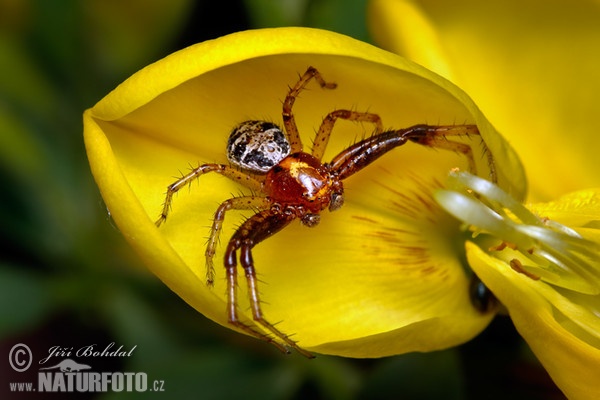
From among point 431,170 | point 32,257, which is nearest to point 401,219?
point 431,170

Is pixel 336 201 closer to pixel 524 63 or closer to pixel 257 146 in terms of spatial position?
pixel 257 146

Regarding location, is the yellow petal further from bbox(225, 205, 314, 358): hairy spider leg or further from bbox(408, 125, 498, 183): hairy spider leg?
bbox(225, 205, 314, 358): hairy spider leg

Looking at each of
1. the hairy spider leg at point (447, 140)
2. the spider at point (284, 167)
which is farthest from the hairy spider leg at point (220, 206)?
the hairy spider leg at point (447, 140)

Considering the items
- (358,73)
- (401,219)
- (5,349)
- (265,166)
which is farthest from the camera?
(5,349)

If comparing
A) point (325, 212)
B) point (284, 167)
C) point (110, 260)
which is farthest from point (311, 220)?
point (110, 260)

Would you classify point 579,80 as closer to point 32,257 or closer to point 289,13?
point 289,13

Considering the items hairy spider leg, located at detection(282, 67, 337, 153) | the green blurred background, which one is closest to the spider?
hairy spider leg, located at detection(282, 67, 337, 153)

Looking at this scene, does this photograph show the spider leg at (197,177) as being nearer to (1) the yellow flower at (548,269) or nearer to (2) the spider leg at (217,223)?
(2) the spider leg at (217,223)
